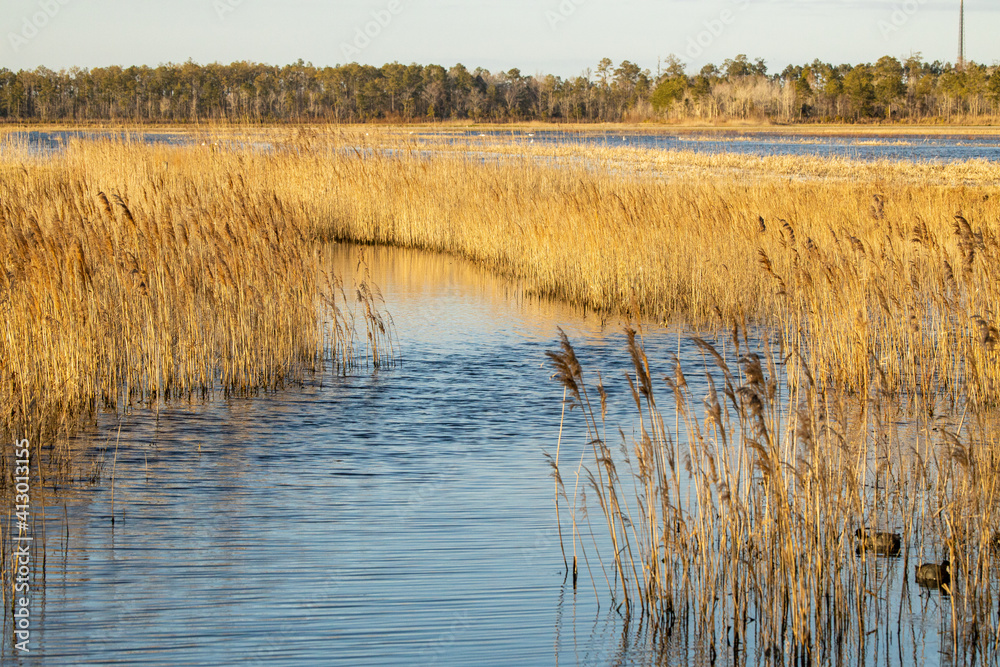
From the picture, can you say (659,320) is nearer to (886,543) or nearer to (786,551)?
(886,543)

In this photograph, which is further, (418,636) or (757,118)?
(757,118)

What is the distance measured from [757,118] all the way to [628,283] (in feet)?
244

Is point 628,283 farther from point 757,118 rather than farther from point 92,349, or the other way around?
point 757,118

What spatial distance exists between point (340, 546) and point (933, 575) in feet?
8.79

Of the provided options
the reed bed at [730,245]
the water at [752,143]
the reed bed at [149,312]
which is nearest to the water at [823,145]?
the water at [752,143]

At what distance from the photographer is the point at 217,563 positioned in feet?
13.8

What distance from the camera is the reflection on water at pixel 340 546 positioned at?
3.54 metres

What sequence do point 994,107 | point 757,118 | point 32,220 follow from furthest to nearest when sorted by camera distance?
point 757,118
point 994,107
point 32,220

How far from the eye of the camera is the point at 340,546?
4.43m

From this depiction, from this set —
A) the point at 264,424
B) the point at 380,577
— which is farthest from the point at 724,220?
the point at 380,577

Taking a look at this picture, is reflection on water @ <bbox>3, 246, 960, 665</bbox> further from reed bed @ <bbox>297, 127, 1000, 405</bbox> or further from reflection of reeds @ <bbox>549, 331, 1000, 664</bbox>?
reed bed @ <bbox>297, 127, 1000, 405</bbox>

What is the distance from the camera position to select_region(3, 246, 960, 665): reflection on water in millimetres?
3537

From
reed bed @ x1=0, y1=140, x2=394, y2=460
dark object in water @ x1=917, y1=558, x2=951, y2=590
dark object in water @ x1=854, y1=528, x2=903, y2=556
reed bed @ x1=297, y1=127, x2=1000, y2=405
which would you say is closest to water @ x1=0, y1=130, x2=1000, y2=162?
reed bed @ x1=297, y1=127, x2=1000, y2=405

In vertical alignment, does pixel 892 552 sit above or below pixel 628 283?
below
